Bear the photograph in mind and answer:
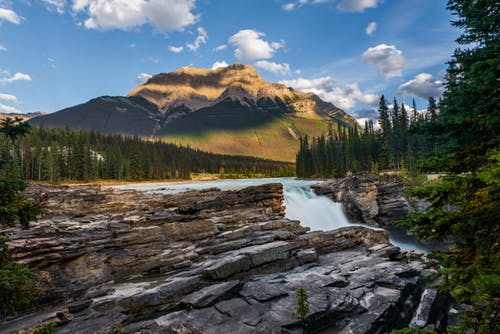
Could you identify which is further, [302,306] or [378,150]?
[378,150]

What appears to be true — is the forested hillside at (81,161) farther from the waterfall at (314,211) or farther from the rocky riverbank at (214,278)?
the rocky riverbank at (214,278)

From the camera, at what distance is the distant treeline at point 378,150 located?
8819 centimetres

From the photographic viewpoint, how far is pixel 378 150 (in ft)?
350

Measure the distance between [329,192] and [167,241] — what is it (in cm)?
3977

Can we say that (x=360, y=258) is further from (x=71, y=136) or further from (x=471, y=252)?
(x=71, y=136)

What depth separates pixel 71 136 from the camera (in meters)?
134

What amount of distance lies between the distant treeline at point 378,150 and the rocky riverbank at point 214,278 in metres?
62.1

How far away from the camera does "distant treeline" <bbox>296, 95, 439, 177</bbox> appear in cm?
8819

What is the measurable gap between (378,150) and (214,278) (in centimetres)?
10359

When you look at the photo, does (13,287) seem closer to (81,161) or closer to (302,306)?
(302,306)

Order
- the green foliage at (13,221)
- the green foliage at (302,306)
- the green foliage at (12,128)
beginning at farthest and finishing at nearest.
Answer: the green foliage at (302,306) → the green foliage at (12,128) → the green foliage at (13,221)

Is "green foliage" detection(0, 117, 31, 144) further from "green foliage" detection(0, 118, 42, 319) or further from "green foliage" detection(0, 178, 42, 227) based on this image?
"green foliage" detection(0, 178, 42, 227)

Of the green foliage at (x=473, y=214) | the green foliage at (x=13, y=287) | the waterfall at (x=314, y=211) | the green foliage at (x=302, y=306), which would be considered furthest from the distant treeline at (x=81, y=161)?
the green foliage at (x=473, y=214)

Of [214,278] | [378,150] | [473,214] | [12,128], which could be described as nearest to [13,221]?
[12,128]
